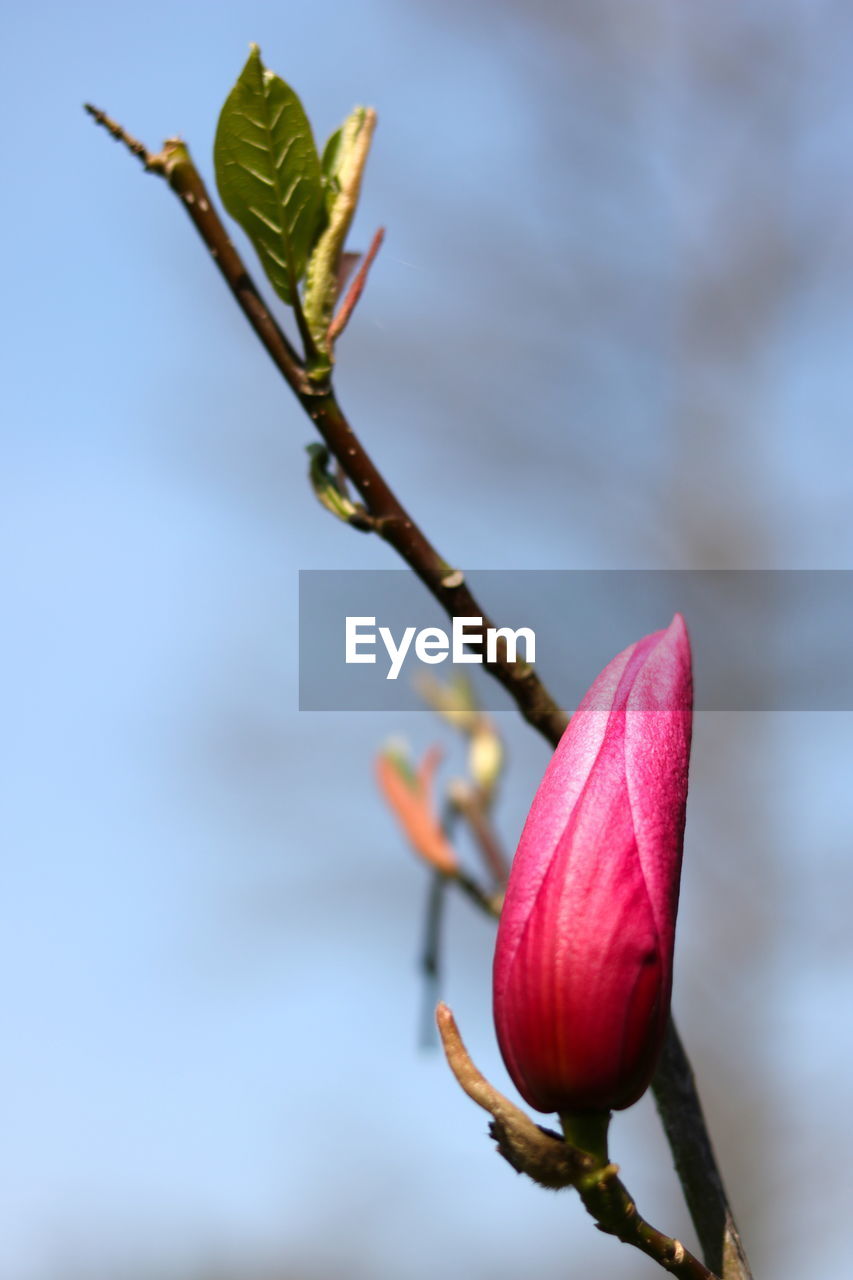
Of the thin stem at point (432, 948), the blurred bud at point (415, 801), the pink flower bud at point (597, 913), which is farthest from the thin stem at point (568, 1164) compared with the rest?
the blurred bud at point (415, 801)

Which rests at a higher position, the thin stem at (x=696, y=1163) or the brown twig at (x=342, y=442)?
the brown twig at (x=342, y=442)

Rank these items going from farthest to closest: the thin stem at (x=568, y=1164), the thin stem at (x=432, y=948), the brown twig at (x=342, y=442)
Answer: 1. the thin stem at (x=432, y=948)
2. the brown twig at (x=342, y=442)
3. the thin stem at (x=568, y=1164)

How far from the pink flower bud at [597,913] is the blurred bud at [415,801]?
841 mm

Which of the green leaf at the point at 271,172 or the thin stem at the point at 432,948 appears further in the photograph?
the thin stem at the point at 432,948

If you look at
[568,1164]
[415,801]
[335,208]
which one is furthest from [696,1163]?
[415,801]

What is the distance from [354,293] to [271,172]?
7 centimetres

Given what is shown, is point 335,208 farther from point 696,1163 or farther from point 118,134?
point 696,1163

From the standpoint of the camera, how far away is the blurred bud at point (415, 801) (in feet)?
4.49

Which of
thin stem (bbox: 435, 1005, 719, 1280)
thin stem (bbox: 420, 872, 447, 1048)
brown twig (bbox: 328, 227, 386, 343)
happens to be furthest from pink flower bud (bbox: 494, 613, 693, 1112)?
thin stem (bbox: 420, 872, 447, 1048)

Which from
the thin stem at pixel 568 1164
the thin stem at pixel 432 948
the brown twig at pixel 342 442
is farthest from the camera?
the thin stem at pixel 432 948

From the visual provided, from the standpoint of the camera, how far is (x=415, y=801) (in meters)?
1.47

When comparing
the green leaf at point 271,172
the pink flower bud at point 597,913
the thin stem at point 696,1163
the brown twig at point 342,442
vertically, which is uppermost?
the green leaf at point 271,172

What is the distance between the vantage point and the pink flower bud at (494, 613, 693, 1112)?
474 millimetres

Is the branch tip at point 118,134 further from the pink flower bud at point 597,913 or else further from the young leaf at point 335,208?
the pink flower bud at point 597,913
